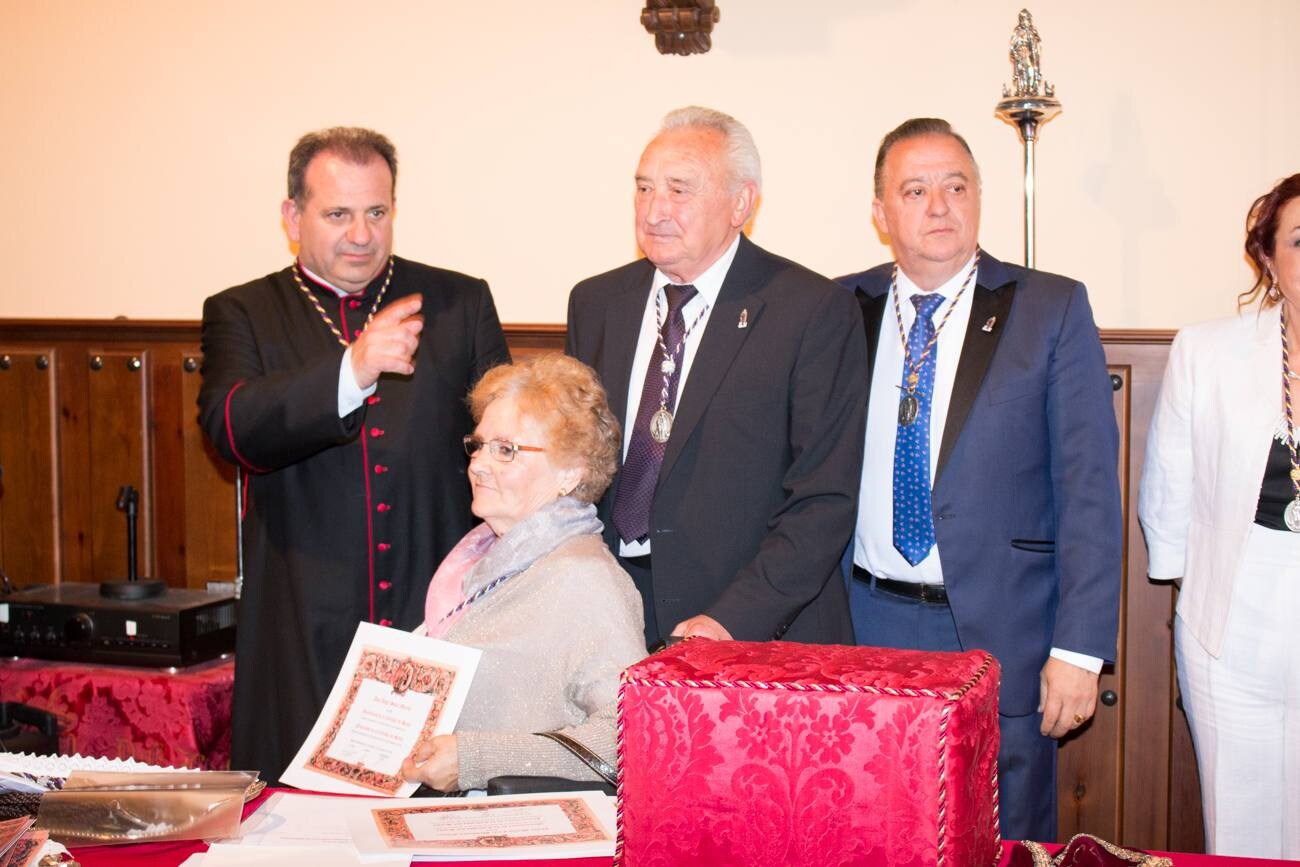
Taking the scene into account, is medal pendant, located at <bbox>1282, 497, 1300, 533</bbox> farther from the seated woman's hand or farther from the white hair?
the seated woman's hand

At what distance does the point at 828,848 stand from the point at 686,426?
1202 mm

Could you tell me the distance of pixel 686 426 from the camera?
243 cm

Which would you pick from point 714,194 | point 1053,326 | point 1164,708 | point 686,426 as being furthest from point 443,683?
point 1164,708

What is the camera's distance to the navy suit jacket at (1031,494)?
2523 millimetres

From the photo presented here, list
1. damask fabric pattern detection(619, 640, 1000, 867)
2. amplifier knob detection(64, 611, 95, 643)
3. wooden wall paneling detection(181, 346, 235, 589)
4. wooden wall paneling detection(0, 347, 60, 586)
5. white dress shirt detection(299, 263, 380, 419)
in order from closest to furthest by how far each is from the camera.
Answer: damask fabric pattern detection(619, 640, 1000, 867), white dress shirt detection(299, 263, 380, 419), amplifier knob detection(64, 611, 95, 643), wooden wall paneling detection(181, 346, 235, 589), wooden wall paneling detection(0, 347, 60, 586)

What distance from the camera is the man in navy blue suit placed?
2.53m

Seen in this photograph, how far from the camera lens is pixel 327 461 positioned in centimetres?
273

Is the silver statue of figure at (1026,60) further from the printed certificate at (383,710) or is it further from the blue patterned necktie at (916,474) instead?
the printed certificate at (383,710)

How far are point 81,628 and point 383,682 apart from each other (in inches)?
69.3

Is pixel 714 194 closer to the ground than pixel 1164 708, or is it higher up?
higher up

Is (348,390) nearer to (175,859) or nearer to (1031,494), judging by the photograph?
(175,859)

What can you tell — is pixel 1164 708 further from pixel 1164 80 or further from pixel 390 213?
pixel 390 213

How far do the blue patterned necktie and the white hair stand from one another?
53cm

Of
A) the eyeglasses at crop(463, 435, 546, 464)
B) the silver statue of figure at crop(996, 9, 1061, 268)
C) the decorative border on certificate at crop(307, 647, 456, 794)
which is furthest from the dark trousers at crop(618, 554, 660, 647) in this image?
the silver statue of figure at crop(996, 9, 1061, 268)
